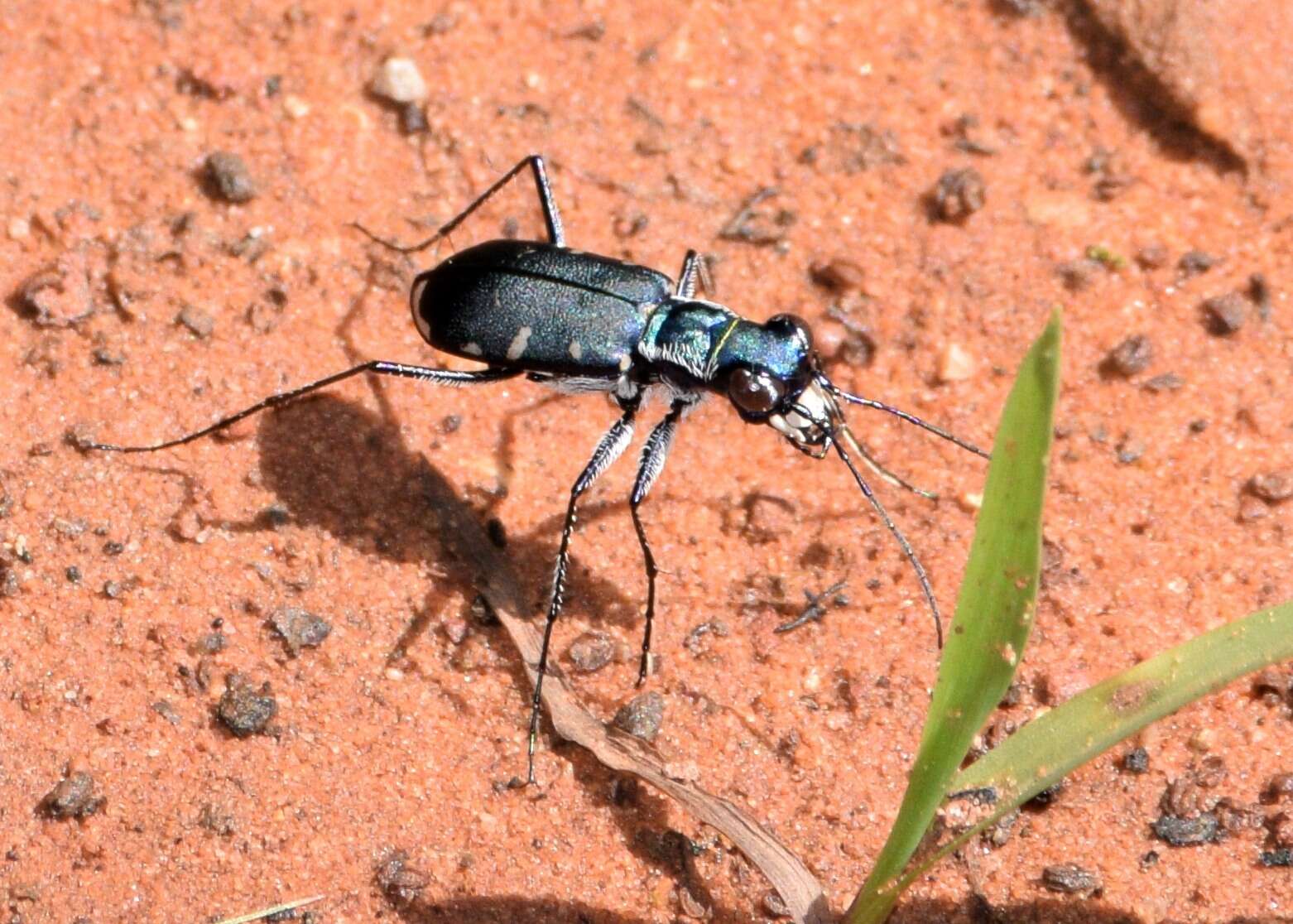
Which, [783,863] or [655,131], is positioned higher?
[655,131]

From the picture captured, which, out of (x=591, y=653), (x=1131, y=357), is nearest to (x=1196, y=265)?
(x=1131, y=357)

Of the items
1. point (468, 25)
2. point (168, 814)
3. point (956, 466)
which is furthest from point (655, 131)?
point (168, 814)

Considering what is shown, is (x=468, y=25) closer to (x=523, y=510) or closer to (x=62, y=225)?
(x=62, y=225)

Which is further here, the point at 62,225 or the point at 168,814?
the point at 62,225

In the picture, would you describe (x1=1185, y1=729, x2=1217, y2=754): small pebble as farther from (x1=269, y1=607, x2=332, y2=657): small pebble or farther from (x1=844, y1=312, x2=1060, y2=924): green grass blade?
(x1=269, y1=607, x2=332, y2=657): small pebble

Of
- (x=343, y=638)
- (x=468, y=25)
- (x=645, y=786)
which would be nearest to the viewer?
(x=645, y=786)

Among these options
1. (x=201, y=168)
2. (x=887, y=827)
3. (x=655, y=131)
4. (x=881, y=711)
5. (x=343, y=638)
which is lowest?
(x=343, y=638)

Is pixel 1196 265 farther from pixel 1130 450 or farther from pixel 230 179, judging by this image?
pixel 230 179

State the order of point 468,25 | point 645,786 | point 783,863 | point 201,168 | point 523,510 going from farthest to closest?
point 468,25 → point 201,168 → point 523,510 → point 645,786 → point 783,863
